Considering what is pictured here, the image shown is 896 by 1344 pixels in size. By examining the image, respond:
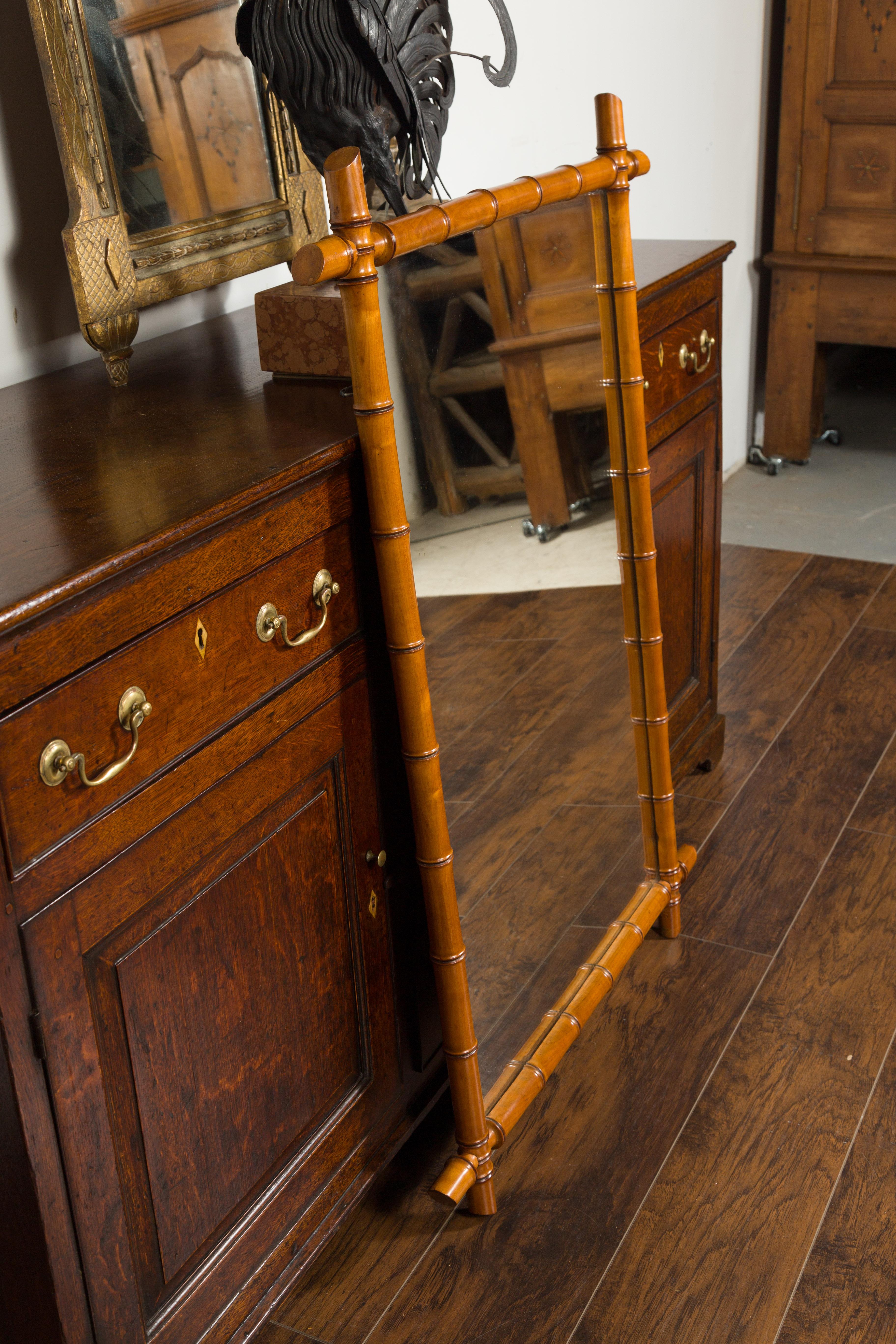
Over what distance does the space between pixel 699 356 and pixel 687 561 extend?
1.23ft

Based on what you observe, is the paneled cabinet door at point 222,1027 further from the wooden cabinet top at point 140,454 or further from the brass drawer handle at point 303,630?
the wooden cabinet top at point 140,454

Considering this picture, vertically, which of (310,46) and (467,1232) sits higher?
(310,46)

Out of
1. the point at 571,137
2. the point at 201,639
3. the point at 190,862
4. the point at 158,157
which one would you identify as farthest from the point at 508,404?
the point at 571,137

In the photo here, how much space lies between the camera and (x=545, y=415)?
1771mm

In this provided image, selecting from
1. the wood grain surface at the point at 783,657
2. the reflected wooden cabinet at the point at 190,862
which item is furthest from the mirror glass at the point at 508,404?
the wood grain surface at the point at 783,657

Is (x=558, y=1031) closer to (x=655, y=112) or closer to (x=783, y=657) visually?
(x=783, y=657)

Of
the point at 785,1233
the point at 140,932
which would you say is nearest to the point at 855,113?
the point at 785,1233

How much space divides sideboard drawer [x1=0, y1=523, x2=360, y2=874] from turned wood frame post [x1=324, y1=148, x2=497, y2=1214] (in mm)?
57

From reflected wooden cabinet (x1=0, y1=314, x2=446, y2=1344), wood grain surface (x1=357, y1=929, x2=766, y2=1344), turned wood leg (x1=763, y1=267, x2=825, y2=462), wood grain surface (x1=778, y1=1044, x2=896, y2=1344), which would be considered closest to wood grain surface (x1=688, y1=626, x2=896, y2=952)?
wood grain surface (x1=357, y1=929, x2=766, y2=1344)

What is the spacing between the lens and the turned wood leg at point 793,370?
4.14 metres

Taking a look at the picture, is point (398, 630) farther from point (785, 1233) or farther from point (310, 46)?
point (785, 1233)

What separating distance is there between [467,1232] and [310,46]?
1.47 m

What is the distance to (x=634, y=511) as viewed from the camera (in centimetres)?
196

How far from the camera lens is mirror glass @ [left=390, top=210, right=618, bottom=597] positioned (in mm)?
1534
